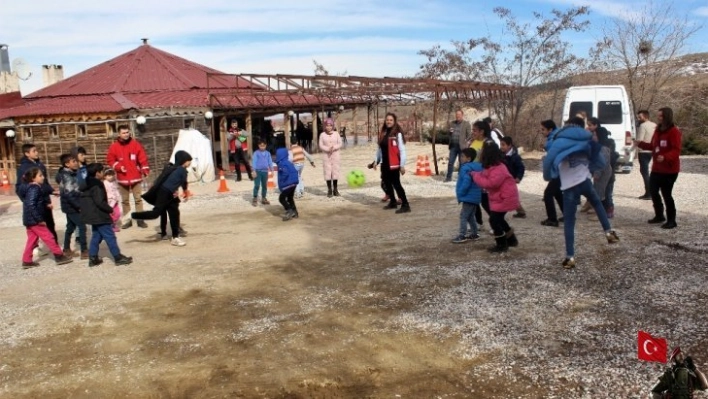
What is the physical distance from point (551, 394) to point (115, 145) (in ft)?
25.6

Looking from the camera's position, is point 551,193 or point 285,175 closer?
point 551,193

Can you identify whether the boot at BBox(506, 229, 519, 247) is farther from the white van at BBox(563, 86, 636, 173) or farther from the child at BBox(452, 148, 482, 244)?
the white van at BBox(563, 86, 636, 173)

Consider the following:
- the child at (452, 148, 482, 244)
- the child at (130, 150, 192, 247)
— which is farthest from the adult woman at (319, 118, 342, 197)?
the child at (452, 148, 482, 244)

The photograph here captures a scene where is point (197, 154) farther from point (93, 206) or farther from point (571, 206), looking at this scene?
point (571, 206)

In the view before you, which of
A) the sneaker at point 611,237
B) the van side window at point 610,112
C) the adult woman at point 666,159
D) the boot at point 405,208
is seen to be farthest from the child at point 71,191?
the van side window at point 610,112

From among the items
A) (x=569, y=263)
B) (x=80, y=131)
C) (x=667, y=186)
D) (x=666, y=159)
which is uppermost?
(x=80, y=131)

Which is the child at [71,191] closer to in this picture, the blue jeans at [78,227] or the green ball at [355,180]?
the blue jeans at [78,227]

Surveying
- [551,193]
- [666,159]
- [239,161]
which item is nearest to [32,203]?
[551,193]

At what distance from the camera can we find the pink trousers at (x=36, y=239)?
7254 millimetres

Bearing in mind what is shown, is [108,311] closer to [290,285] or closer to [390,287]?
[290,285]

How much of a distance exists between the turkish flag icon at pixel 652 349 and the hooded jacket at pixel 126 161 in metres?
8.06

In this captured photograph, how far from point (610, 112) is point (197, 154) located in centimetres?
1143

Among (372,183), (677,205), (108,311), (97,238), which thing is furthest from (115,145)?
(677,205)

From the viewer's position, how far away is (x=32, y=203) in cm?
709
